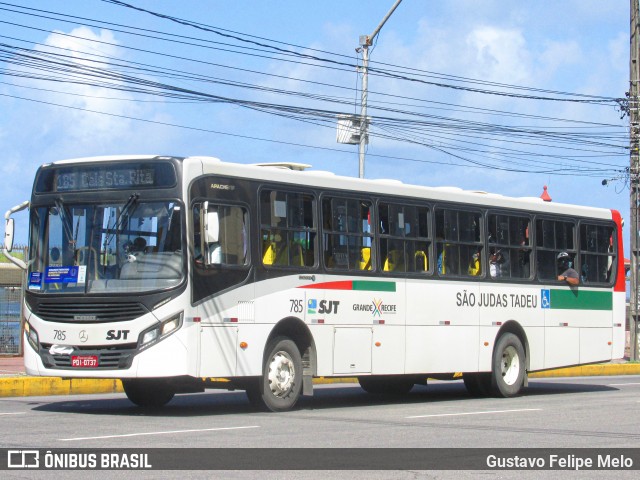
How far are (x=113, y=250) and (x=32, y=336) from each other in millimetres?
1623

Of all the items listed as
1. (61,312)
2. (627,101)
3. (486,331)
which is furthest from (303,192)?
(627,101)

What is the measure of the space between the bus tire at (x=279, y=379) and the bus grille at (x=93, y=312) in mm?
2069

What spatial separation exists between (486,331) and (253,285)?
558 centimetres

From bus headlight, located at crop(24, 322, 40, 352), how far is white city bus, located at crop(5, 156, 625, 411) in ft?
0.10

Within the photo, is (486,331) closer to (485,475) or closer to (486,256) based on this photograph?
(486,256)

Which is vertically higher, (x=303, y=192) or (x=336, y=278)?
(x=303, y=192)

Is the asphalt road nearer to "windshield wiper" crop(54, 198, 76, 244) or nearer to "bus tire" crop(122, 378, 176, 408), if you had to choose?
"bus tire" crop(122, 378, 176, 408)

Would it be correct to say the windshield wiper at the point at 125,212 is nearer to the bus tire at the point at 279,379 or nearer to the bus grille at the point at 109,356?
the bus grille at the point at 109,356

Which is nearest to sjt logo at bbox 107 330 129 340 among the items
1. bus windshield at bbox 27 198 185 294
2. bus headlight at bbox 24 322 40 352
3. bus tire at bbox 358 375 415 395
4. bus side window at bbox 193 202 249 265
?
bus windshield at bbox 27 198 185 294

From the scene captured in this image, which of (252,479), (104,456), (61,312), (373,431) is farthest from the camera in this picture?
(61,312)

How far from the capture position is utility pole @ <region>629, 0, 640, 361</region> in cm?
3256

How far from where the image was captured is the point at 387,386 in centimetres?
2059

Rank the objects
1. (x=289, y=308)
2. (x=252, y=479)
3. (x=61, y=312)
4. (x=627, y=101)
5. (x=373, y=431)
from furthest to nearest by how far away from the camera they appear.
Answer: (x=627, y=101) < (x=289, y=308) < (x=61, y=312) < (x=373, y=431) < (x=252, y=479)

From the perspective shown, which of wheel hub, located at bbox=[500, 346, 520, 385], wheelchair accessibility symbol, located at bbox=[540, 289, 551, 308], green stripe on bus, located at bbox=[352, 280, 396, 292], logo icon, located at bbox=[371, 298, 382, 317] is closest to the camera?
green stripe on bus, located at bbox=[352, 280, 396, 292]
